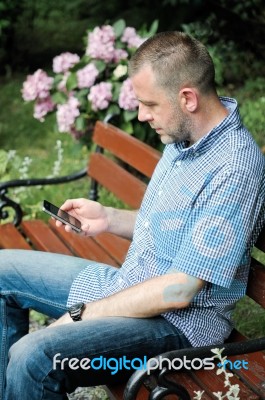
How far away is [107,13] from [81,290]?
19.7 feet

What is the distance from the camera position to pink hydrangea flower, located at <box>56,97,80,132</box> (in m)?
5.43

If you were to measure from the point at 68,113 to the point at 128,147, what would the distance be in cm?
121

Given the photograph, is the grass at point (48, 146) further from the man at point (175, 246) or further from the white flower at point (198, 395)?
the white flower at point (198, 395)

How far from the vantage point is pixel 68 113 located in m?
5.45

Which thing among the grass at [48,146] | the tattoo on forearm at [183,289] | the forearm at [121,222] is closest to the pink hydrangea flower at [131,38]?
the grass at [48,146]

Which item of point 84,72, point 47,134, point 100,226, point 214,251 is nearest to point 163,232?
point 214,251

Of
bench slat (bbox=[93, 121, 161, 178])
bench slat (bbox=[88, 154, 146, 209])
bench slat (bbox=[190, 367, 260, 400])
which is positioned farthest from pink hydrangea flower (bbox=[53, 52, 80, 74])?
bench slat (bbox=[190, 367, 260, 400])

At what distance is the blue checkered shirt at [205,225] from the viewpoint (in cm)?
267

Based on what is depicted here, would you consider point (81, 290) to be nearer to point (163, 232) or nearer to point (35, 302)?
point (35, 302)

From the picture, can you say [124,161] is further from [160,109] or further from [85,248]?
[160,109]

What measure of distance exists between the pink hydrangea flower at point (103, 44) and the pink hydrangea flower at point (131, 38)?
9cm

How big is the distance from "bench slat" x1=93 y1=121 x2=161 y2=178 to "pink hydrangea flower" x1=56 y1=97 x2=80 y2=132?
0.70 metres

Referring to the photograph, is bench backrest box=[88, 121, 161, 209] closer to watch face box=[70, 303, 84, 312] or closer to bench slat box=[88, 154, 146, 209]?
bench slat box=[88, 154, 146, 209]

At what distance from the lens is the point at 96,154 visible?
4.70 meters
